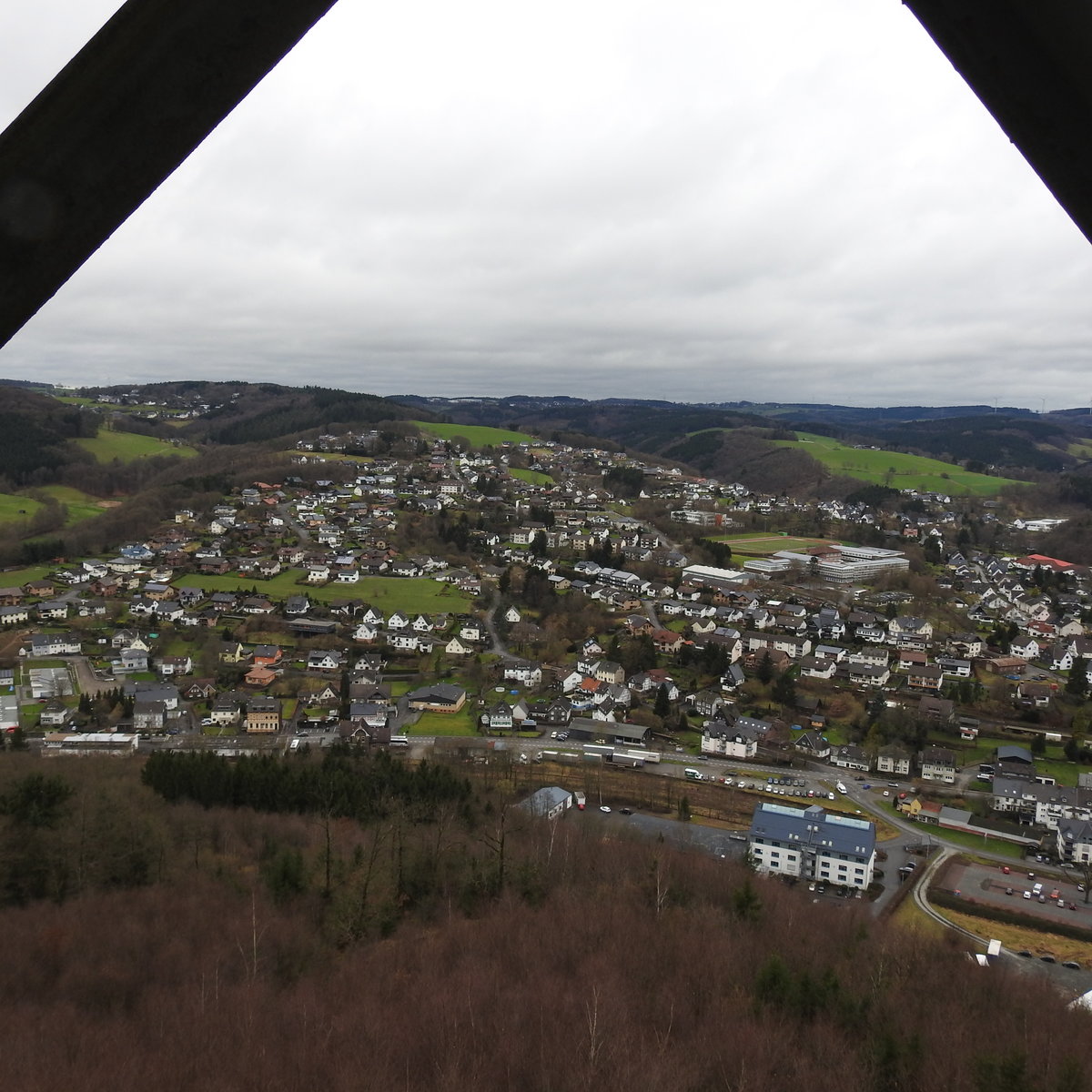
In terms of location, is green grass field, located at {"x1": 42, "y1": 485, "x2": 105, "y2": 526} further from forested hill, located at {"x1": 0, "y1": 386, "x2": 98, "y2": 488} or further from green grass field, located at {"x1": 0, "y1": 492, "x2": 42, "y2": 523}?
forested hill, located at {"x1": 0, "y1": 386, "x2": 98, "y2": 488}

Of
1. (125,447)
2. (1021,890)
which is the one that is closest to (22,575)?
(125,447)

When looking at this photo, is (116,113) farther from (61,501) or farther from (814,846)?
(61,501)

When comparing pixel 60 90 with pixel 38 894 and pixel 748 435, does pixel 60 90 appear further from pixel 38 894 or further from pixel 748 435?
pixel 748 435

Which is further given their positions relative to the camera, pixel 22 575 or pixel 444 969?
pixel 22 575

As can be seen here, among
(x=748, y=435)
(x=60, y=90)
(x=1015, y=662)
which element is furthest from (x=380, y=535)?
(x=748, y=435)

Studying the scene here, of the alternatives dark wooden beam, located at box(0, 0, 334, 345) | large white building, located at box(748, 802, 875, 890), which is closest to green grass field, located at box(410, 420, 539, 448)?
large white building, located at box(748, 802, 875, 890)
